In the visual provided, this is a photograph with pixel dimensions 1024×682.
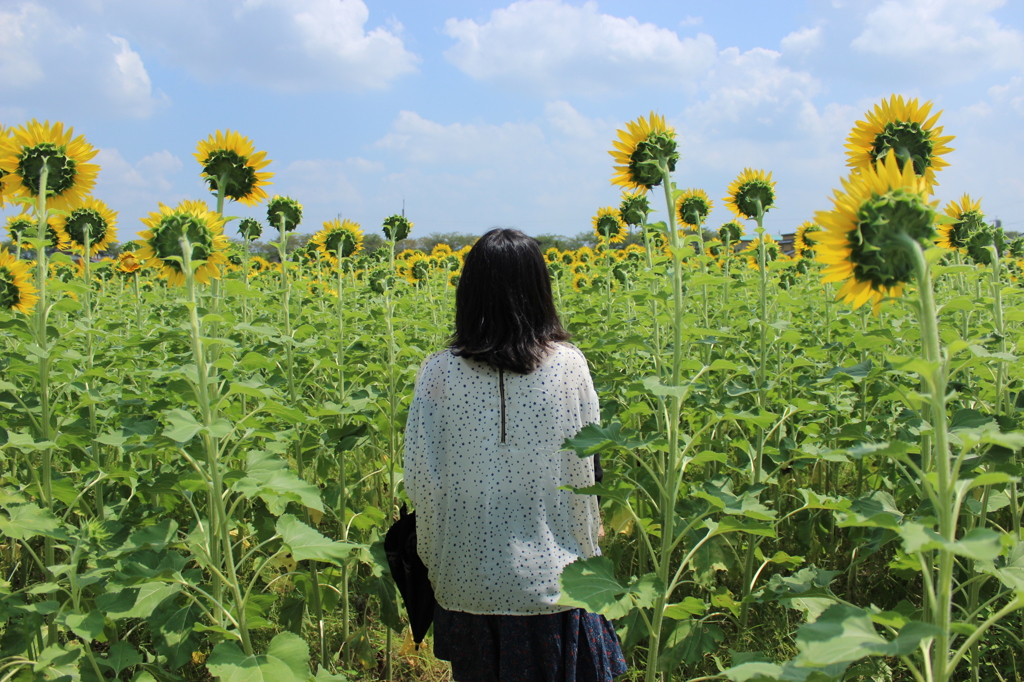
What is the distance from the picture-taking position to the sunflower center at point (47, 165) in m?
2.76

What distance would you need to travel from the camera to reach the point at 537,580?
2.05 m

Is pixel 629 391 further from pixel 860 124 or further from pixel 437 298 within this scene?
pixel 437 298

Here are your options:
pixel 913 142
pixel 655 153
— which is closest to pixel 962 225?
pixel 913 142

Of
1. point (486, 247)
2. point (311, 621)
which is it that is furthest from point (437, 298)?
point (486, 247)

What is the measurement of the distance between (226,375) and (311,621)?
4.48ft

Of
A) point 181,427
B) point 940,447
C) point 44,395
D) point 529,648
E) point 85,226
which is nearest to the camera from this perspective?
point 940,447

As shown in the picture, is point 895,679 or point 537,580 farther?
point 895,679

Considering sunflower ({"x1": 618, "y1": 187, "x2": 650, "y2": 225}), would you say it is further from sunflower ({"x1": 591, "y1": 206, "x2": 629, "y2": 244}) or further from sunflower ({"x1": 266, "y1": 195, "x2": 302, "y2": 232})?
sunflower ({"x1": 266, "y1": 195, "x2": 302, "y2": 232})

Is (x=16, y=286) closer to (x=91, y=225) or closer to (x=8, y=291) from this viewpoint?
(x=8, y=291)

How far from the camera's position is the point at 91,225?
181 inches

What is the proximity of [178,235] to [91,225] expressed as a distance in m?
3.11

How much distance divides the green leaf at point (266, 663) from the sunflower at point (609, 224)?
499 cm

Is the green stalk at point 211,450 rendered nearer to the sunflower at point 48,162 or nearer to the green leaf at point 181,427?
the green leaf at point 181,427

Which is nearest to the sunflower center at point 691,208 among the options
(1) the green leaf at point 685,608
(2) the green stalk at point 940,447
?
(1) the green leaf at point 685,608
